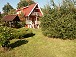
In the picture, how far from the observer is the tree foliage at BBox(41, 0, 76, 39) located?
17078mm

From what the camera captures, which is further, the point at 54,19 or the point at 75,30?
the point at 54,19

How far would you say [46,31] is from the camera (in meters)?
19.0

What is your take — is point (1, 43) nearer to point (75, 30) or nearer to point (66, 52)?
point (66, 52)

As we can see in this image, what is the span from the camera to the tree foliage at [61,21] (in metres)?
17.1

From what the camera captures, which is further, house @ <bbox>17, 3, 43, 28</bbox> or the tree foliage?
house @ <bbox>17, 3, 43, 28</bbox>

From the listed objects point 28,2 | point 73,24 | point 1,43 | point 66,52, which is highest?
point 28,2

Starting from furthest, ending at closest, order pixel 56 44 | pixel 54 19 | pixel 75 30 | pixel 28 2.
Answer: pixel 28 2 → pixel 54 19 → pixel 75 30 → pixel 56 44

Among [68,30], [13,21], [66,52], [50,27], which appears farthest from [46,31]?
[13,21]

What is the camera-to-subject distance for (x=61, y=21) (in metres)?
17.5

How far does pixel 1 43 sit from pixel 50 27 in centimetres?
768

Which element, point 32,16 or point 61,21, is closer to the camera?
point 61,21

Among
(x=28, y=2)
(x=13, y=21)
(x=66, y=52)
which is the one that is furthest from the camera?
(x=28, y=2)

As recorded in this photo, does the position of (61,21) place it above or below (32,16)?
below

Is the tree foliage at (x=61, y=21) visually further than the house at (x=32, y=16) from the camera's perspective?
No
